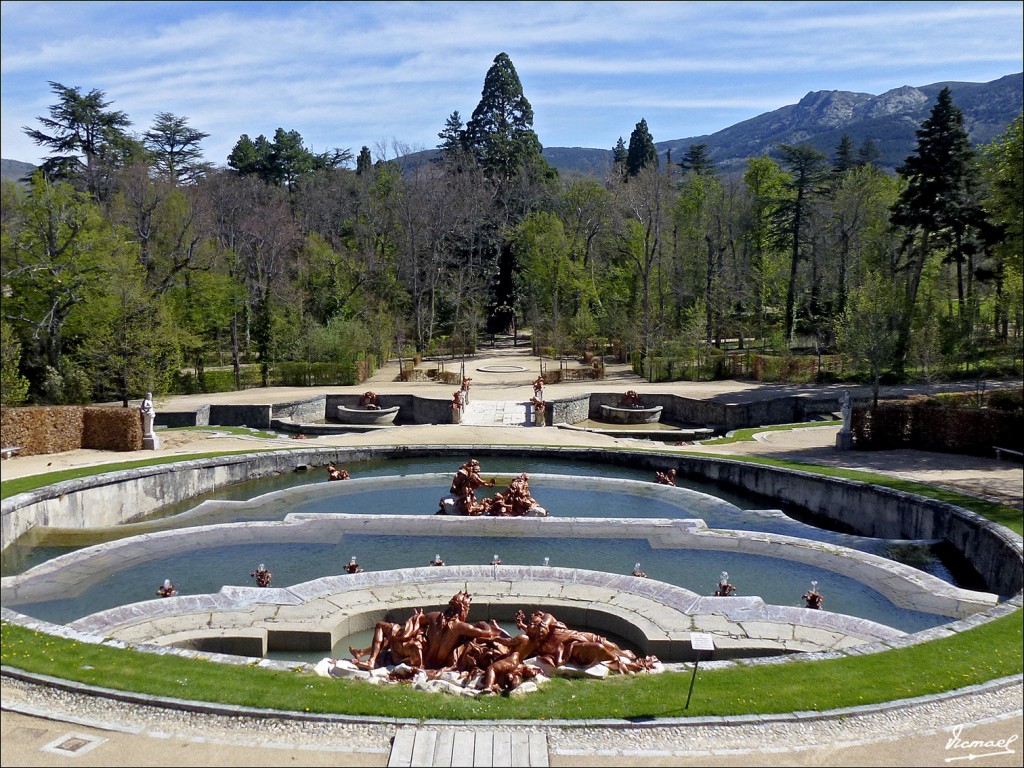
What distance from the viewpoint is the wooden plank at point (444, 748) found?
905 centimetres

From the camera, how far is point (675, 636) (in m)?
13.7

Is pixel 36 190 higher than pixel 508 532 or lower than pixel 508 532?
higher

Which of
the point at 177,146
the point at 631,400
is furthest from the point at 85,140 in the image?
the point at 631,400

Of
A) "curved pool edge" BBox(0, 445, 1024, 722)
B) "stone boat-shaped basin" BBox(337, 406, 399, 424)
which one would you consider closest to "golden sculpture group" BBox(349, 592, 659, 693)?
"curved pool edge" BBox(0, 445, 1024, 722)

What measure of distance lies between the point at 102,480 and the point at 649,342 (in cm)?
3639

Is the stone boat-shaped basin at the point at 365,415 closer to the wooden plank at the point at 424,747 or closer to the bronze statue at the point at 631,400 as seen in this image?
the bronze statue at the point at 631,400

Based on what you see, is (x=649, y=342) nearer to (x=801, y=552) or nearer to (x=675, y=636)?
(x=801, y=552)

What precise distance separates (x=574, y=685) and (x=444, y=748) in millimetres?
2661

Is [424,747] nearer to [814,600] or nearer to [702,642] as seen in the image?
[702,642]

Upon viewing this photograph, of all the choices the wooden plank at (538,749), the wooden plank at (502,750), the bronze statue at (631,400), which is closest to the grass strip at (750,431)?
the bronze statue at (631,400)

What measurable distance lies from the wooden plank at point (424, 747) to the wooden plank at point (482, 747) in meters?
0.47

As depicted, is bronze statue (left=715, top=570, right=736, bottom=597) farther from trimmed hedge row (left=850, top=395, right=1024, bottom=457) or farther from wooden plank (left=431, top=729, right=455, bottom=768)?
trimmed hedge row (left=850, top=395, right=1024, bottom=457)

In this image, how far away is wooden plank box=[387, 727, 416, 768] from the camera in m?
9.11

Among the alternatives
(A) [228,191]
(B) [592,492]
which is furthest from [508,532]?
(A) [228,191]
